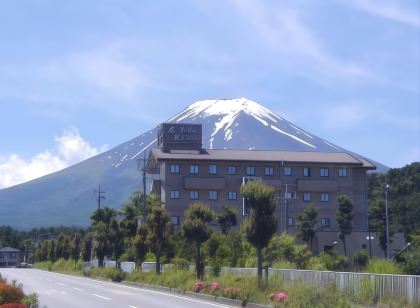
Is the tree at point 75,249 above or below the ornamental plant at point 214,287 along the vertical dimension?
above

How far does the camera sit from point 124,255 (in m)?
66.2

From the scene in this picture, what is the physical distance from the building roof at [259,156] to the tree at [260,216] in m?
45.5

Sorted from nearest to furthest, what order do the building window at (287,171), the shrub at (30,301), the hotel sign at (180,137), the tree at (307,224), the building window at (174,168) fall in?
the shrub at (30,301)
the tree at (307,224)
the building window at (174,168)
the building window at (287,171)
the hotel sign at (180,137)

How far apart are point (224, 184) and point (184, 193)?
436 centimetres

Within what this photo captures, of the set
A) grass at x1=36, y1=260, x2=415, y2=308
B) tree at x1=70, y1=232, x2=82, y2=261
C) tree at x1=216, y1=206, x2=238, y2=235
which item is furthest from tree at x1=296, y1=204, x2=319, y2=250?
tree at x1=70, y1=232, x2=82, y2=261

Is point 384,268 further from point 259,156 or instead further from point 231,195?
point 259,156

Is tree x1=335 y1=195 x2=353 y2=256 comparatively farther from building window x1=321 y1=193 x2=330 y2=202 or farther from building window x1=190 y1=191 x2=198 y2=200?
building window x1=190 y1=191 x2=198 y2=200

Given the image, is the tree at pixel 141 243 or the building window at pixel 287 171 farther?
the building window at pixel 287 171

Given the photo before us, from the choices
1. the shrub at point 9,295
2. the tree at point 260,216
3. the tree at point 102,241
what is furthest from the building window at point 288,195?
the shrub at point 9,295

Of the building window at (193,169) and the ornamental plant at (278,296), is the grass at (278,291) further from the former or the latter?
the building window at (193,169)

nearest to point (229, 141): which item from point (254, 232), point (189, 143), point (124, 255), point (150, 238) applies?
point (189, 143)

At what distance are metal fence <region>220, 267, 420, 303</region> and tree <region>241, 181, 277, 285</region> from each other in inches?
98.3

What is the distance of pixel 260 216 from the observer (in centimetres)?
2962

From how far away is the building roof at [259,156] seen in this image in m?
76.4
